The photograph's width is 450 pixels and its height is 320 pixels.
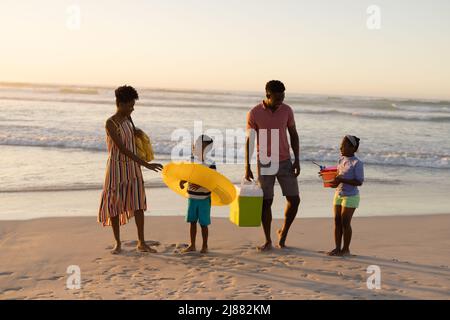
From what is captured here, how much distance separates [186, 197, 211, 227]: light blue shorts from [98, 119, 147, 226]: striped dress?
1.73 feet

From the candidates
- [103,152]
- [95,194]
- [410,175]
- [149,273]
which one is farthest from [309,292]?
[103,152]

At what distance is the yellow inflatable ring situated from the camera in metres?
5.36

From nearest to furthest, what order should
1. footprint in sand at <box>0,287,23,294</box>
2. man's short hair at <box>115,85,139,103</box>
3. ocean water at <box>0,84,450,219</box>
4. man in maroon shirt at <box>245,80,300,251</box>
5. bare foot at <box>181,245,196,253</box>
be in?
footprint in sand at <box>0,287,23,294</box> < man's short hair at <box>115,85,139,103</box> < man in maroon shirt at <box>245,80,300,251</box> < bare foot at <box>181,245,196,253</box> < ocean water at <box>0,84,450,219</box>

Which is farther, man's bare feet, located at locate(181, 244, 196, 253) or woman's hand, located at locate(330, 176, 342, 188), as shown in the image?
man's bare feet, located at locate(181, 244, 196, 253)

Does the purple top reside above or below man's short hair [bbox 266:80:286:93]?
below

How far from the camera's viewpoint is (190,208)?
218 inches

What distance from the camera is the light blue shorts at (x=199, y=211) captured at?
217 inches

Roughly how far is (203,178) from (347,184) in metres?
1.51

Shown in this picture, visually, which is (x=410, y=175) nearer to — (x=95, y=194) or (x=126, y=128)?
(x=95, y=194)

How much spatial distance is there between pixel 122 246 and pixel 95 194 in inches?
126

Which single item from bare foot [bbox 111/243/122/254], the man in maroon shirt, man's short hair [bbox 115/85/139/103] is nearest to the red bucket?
the man in maroon shirt

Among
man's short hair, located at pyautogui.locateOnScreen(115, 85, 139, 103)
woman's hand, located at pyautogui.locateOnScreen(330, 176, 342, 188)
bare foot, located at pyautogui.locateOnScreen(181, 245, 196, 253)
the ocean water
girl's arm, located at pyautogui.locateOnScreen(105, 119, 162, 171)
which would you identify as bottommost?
bare foot, located at pyautogui.locateOnScreen(181, 245, 196, 253)

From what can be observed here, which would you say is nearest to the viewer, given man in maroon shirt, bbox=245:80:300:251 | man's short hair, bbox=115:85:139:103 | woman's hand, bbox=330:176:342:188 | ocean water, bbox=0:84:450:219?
man's short hair, bbox=115:85:139:103

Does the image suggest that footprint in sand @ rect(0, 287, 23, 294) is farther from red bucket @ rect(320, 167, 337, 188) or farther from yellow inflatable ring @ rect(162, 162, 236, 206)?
red bucket @ rect(320, 167, 337, 188)
